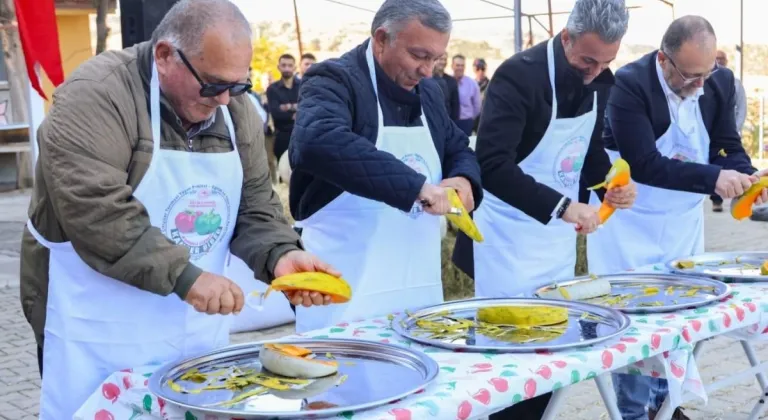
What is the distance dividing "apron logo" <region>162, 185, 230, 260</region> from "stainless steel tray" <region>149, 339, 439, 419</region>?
275 millimetres

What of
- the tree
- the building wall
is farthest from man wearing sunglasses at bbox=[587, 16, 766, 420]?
the tree

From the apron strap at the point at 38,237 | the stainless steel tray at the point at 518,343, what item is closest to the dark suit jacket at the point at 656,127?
the stainless steel tray at the point at 518,343

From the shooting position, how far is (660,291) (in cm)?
290

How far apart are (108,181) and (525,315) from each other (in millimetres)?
1056

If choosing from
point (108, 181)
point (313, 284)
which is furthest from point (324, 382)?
point (108, 181)

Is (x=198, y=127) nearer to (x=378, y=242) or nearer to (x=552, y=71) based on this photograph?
(x=378, y=242)

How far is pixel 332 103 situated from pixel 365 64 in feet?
0.68

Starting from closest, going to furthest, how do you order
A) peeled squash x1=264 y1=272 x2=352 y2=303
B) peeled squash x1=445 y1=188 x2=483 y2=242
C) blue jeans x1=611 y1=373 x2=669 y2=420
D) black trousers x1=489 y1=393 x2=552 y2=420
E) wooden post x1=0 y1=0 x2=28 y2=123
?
1. peeled squash x1=264 y1=272 x2=352 y2=303
2. peeled squash x1=445 y1=188 x2=483 y2=242
3. black trousers x1=489 y1=393 x2=552 y2=420
4. blue jeans x1=611 y1=373 x2=669 y2=420
5. wooden post x1=0 y1=0 x2=28 y2=123

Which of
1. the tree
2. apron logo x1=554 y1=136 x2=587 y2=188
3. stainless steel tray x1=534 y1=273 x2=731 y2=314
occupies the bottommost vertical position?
stainless steel tray x1=534 y1=273 x2=731 y2=314

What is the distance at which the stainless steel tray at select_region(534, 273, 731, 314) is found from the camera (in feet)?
8.58

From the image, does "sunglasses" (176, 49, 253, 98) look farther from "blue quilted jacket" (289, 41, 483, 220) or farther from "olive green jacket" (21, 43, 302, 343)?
"blue quilted jacket" (289, 41, 483, 220)

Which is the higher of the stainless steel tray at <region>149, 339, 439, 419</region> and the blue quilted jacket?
the blue quilted jacket

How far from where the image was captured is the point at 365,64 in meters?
2.92

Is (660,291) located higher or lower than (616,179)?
lower
